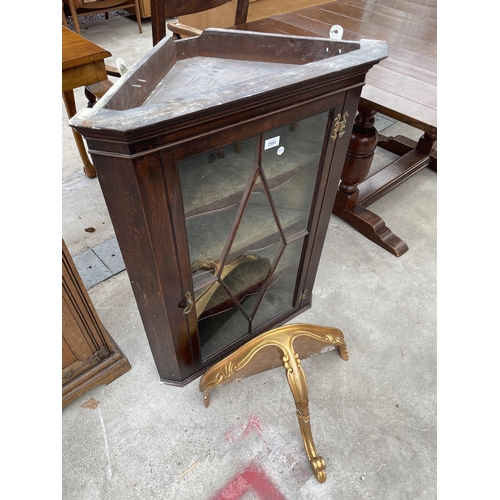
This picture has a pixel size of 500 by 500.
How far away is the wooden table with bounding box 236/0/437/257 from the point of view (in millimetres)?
1242

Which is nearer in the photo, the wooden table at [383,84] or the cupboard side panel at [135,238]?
the cupboard side panel at [135,238]

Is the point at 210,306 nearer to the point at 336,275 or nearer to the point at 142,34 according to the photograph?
the point at 336,275

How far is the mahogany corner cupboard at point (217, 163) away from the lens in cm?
61

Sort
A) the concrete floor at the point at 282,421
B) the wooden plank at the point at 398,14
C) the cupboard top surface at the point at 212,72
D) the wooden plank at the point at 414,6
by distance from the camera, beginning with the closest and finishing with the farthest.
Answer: the cupboard top surface at the point at 212,72 → the concrete floor at the point at 282,421 → the wooden plank at the point at 398,14 → the wooden plank at the point at 414,6

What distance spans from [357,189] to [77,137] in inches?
55.5

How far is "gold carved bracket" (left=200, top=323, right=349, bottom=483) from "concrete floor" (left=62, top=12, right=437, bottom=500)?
9 cm

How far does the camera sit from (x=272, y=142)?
793 mm

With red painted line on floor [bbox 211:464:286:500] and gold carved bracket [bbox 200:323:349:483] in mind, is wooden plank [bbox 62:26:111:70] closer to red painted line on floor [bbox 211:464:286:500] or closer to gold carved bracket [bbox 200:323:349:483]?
gold carved bracket [bbox 200:323:349:483]

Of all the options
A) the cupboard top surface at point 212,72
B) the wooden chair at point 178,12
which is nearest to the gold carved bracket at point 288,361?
the cupboard top surface at point 212,72

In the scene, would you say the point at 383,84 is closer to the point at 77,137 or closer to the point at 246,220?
the point at 246,220

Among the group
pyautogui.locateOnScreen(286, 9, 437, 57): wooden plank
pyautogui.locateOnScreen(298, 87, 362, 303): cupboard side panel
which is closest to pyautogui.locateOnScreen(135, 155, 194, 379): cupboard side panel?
pyautogui.locateOnScreen(298, 87, 362, 303): cupboard side panel

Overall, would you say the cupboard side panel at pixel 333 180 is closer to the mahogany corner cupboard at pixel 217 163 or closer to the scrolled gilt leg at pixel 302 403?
the mahogany corner cupboard at pixel 217 163

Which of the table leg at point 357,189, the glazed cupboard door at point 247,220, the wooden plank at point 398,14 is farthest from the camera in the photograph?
the wooden plank at point 398,14

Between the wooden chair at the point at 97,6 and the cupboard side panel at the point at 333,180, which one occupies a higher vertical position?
the cupboard side panel at the point at 333,180
